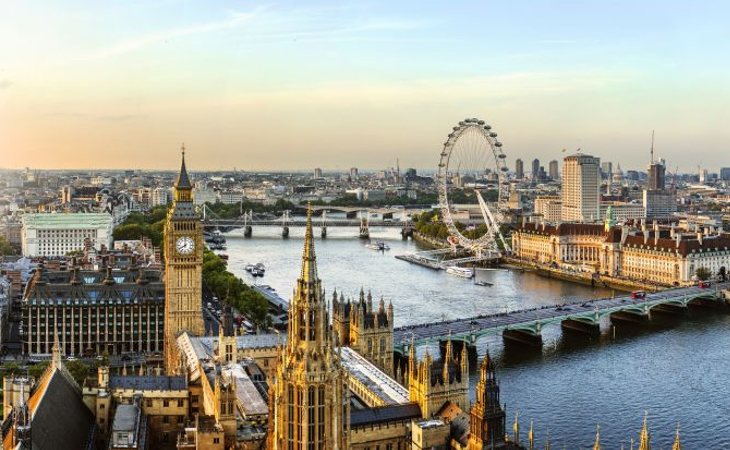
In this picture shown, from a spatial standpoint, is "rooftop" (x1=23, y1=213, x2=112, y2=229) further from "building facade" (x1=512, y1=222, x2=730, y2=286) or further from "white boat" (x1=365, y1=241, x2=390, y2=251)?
"building facade" (x1=512, y1=222, x2=730, y2=286)

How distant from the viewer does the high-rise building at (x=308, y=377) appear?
61.7 feet

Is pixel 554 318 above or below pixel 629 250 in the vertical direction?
below

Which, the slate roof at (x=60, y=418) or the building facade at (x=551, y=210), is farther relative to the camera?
the building facade at (x=551, y=210)

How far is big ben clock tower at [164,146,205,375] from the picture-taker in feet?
125

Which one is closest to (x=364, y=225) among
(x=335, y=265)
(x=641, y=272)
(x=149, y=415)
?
(x=335, y=265)

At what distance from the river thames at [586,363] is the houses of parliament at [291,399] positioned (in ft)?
17.4

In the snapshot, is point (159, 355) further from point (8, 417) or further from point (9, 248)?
point (9, 248)

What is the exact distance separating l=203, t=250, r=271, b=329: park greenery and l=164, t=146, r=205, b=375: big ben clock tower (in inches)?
366

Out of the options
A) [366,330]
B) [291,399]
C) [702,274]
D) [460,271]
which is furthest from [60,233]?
[291,399]

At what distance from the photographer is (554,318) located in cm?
5047

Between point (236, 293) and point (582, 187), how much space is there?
8556cm

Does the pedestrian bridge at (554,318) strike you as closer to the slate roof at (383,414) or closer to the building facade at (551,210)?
the slate roof at (383,414)

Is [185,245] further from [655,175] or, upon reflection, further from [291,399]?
[655,175]

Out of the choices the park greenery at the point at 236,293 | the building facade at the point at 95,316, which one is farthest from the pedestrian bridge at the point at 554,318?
the building facade at the point at 95,316
